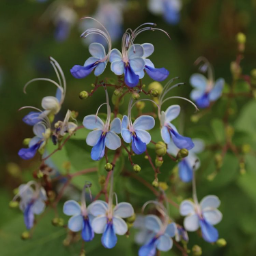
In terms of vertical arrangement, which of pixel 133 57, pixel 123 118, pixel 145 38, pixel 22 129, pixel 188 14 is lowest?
pixel 22 129

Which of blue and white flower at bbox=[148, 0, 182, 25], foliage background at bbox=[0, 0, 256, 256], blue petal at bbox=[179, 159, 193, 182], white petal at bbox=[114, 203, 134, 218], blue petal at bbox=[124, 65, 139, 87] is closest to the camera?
blue petal at bbox=[124, 65, 139, 87]

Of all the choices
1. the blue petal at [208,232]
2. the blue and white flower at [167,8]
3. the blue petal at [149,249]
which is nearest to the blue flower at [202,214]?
the blue petal at [208,232]

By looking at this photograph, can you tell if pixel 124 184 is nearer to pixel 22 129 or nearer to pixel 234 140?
pixel 234 140

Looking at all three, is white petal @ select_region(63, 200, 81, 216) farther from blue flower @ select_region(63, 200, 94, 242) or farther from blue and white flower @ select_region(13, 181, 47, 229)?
blue and white flower @ select_region(13, 181, 47, 229)

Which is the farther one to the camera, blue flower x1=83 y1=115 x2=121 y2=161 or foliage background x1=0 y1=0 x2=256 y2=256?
foliage background x1=0 y1=0 x2=256 y2=256

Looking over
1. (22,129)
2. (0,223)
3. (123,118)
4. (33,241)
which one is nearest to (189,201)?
(123,118)

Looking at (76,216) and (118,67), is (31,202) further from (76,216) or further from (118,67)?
(118,67)

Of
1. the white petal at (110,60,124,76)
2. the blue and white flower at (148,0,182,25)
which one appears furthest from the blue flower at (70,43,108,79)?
the blue and white flower at (148,0,182,25)
